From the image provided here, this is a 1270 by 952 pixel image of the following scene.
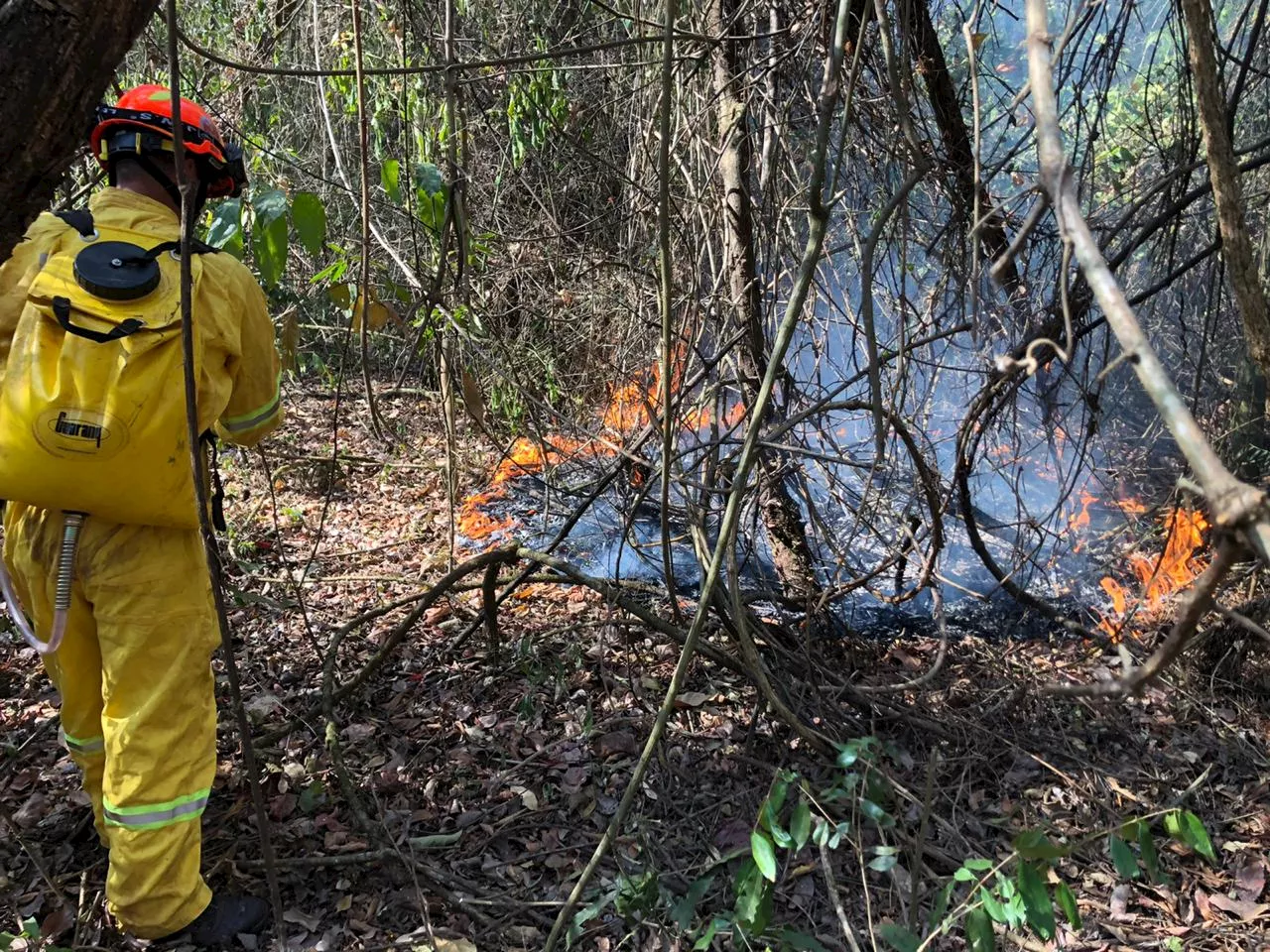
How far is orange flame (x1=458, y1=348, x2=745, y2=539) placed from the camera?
3375 millimetres

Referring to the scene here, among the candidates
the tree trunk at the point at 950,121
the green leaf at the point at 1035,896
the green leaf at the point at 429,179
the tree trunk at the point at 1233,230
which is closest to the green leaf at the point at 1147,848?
the green leaf at the point at 1035,896

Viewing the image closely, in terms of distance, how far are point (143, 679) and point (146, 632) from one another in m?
0.11

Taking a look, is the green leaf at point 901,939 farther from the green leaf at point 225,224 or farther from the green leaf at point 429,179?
the green leaf at point 225,224

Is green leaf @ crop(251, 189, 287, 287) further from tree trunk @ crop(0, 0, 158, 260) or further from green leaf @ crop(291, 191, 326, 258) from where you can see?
tree trunk @ crop(0, 0, 158, 260)

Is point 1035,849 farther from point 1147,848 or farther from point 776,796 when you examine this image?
point 776,796

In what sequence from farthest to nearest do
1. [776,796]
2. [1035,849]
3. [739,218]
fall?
[739,218] → [776,796] → [1035,849]

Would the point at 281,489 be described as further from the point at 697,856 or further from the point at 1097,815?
the point at 1097,815

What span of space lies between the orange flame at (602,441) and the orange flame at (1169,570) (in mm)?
1772

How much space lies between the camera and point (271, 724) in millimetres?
3002

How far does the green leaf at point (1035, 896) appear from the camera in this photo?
1.43 metres

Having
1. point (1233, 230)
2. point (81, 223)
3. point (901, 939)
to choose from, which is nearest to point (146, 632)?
point (81, 223)

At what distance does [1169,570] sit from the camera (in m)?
3.64

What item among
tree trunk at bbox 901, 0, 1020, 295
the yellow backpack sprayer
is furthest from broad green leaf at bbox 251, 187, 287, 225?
tree trunk at bbox 901, 0, 1020, 295

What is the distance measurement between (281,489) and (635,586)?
280cm
